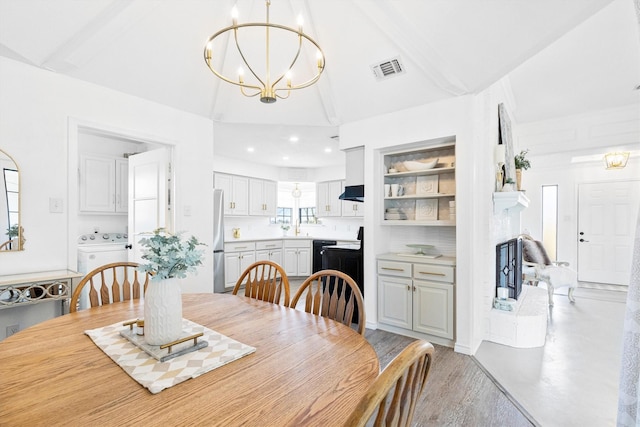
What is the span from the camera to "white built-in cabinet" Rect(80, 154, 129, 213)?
4.30 meters

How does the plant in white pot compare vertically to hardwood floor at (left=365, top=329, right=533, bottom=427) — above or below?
above

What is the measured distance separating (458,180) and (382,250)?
3.89 feet

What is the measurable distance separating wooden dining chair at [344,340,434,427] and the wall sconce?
250 inches

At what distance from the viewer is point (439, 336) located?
10.0 feet

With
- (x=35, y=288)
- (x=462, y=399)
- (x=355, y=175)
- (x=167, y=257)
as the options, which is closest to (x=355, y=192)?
(x=355, y=175)

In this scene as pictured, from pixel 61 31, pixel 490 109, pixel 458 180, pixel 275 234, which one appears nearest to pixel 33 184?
pixel 61 31

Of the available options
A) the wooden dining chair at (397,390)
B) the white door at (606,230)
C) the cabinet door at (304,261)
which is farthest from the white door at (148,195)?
the white door at (606,230)

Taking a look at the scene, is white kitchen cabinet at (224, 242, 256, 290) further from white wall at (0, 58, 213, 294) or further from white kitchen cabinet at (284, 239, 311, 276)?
white wall at (0, 58, 213, 294)

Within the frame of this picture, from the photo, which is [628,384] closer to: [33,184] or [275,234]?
[33,184]

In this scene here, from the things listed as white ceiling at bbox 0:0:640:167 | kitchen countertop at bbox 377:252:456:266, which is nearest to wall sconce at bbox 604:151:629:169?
white ceiling at bbox 0:0:640:167

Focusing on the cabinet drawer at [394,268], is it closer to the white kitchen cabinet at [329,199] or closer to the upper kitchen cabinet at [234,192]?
the white kitchen cabinet at [329,199]

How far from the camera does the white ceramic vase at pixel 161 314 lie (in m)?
1.19

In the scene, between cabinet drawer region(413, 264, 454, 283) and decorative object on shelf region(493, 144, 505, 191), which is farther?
decorative object on shelf region(493, 144, 505, 191)

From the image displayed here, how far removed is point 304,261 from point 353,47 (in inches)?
177
